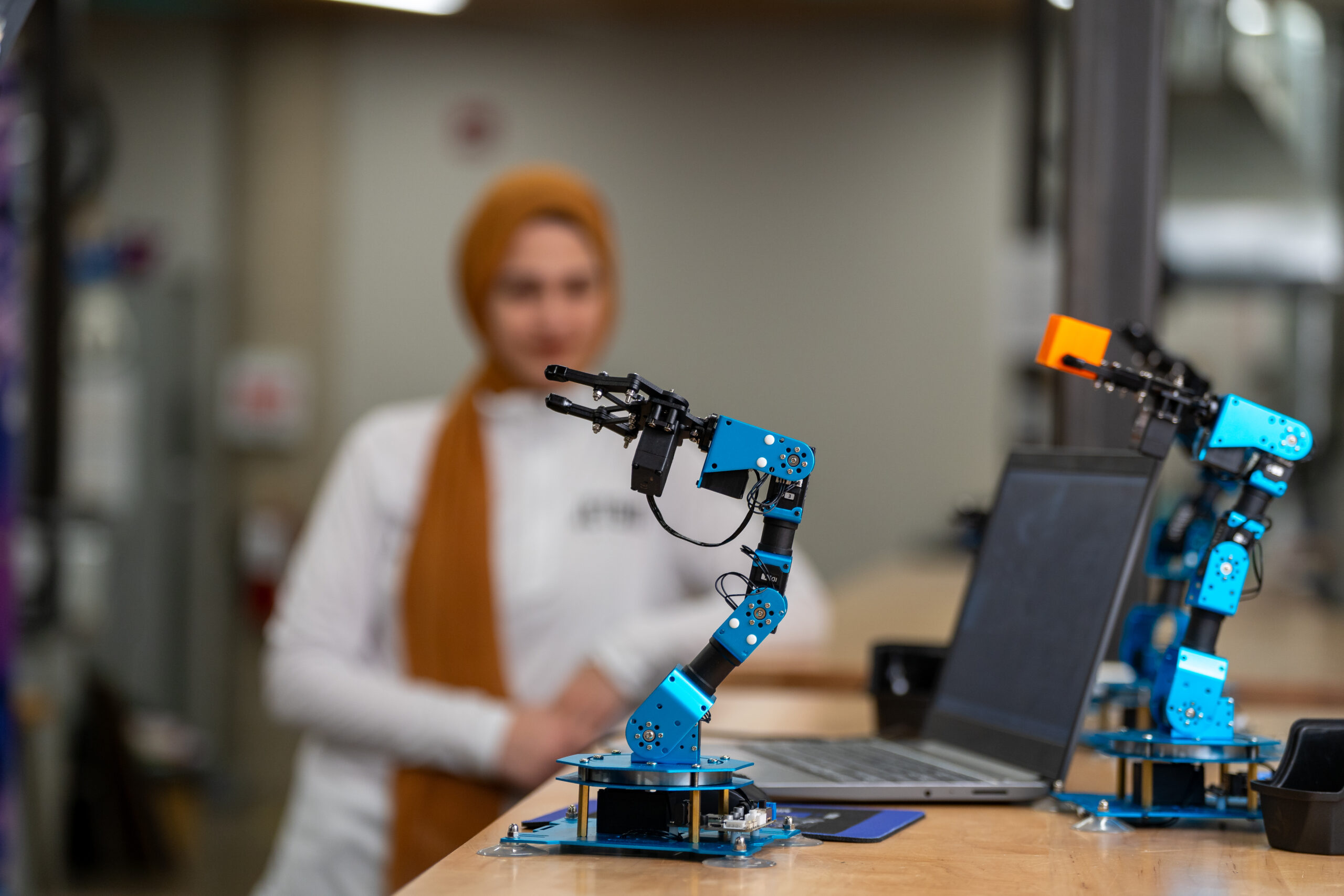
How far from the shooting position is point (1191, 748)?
3.46 ft

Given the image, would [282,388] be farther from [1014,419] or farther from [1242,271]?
[1242,271]

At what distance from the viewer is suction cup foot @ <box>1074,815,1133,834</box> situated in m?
1.06

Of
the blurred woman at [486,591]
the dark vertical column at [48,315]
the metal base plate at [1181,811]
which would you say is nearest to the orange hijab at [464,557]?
the blurred woman at [486,591]

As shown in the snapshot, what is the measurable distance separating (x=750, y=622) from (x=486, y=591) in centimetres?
110

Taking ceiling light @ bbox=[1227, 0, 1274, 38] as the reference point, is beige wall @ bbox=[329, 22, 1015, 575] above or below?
below

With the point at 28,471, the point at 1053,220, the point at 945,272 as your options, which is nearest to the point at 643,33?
the point at 945,272

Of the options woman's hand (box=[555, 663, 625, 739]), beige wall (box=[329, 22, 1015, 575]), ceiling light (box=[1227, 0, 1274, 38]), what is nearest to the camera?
woman's hand (box=[555, 663, 625, 739])

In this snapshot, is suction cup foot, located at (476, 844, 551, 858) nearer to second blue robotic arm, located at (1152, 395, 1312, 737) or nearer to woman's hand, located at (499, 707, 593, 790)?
second blue robotic arm, located at (1152, 395, 1312, 737)

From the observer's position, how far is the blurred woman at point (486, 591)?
1.91 m

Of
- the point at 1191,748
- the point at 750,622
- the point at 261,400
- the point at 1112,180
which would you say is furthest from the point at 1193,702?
the point at 261,400

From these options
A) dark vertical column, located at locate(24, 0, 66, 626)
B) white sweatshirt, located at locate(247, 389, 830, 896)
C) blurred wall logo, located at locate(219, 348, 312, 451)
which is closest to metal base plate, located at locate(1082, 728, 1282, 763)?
white sweatshirt, located at locate(247, 389, 830, 896)

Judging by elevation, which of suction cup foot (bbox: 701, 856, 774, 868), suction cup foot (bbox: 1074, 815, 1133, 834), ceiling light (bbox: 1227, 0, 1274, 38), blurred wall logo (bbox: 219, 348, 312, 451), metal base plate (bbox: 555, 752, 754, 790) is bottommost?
suction cup foot (bbox: 1074, 815, 1133, 834)

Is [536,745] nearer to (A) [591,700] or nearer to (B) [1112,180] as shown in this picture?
(A) [591,700]

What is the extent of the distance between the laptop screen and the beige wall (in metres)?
4.14
